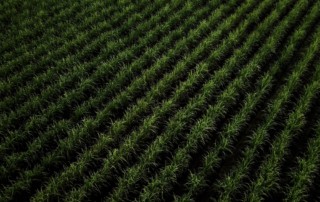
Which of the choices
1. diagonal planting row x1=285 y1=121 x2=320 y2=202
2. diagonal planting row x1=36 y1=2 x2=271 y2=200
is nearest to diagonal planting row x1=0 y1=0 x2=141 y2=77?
diagonal planting row x1=36 y1=2 x2=271 y2=200

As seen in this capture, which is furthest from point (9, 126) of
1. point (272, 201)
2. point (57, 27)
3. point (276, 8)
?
point (276, 8)

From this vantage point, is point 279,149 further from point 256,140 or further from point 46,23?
point 46,23

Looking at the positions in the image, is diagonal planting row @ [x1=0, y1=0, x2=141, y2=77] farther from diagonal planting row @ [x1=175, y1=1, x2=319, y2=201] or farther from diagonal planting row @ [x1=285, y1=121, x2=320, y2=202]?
diagonal planting row @ [x1=285, y1=121, x2=320, y2=202]

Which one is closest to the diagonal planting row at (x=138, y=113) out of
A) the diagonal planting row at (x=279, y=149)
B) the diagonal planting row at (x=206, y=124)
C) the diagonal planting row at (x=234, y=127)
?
the diagonal planting row at (x=206, y=124)

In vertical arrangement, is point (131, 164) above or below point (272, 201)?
above

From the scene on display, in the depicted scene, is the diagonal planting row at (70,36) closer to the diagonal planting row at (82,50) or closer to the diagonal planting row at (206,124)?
the diagonal planting row at (82,50)

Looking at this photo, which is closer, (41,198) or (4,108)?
(41,198)

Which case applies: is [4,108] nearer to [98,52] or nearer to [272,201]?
[98,52]
